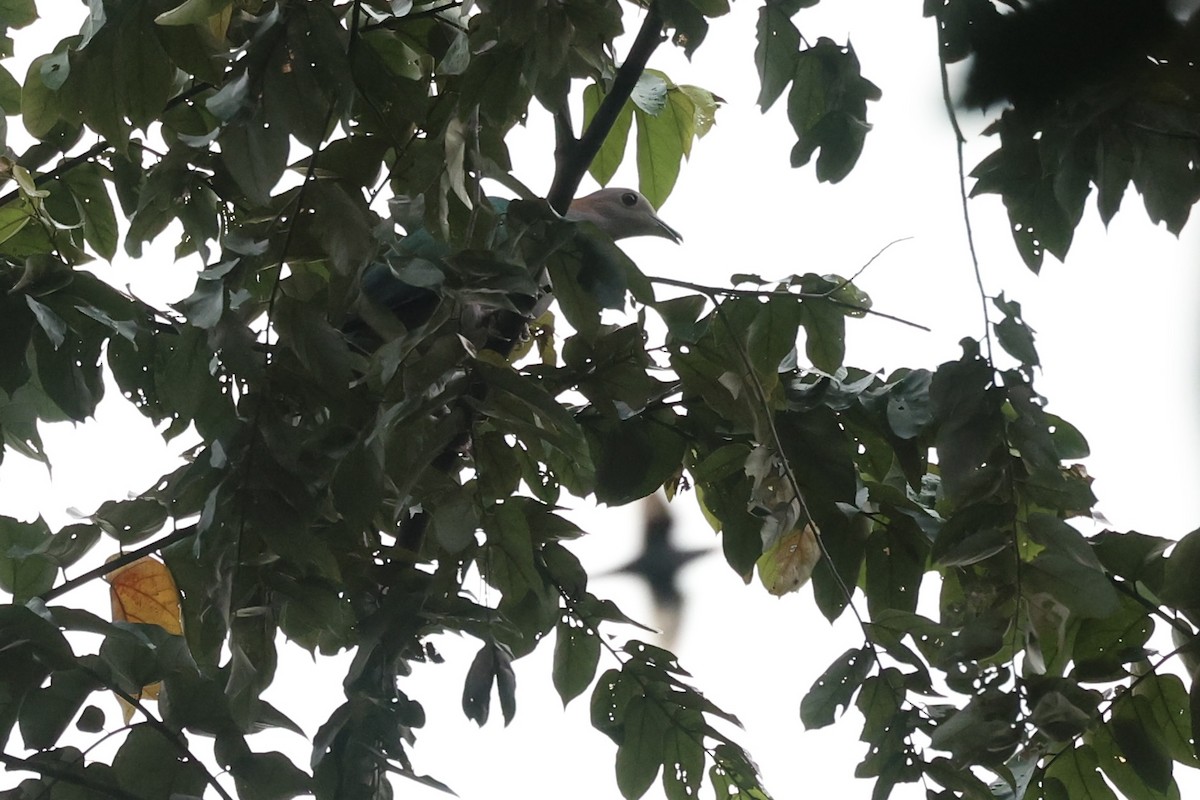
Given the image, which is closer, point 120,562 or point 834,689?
point 834,689

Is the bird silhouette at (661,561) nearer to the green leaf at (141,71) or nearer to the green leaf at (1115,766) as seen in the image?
the green leaf at (1115,766)

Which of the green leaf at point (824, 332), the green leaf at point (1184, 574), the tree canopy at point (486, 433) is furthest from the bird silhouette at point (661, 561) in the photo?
the green leaf at point (1184, 574)

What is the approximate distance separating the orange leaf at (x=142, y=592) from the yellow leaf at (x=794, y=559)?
2.27 ft

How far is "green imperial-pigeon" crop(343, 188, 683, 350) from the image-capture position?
876 mm

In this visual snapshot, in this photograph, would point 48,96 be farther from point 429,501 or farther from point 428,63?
point 429,501

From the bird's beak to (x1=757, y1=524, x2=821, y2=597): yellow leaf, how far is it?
117cm

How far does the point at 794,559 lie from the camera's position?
4.02 ft

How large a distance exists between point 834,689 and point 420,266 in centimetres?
57

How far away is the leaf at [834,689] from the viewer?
109cm

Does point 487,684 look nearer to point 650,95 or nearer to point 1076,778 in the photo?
point 1076,778

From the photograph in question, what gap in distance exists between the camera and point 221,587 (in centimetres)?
92

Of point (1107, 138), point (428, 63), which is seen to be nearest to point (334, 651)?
point (428, 63)

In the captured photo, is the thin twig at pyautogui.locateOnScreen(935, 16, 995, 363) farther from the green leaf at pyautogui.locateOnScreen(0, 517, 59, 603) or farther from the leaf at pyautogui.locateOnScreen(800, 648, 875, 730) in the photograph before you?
the green leaf at pyautogui.locateOnScreen(0, 517, 59, 603)

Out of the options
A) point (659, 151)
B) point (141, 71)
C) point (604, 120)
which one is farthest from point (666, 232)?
point (141, 71)
